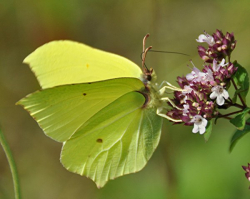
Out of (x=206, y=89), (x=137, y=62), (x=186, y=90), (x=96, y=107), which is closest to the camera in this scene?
(x=206, y=89)

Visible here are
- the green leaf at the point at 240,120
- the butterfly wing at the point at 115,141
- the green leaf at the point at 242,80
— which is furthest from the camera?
the butterfly wing at the point at 115,141

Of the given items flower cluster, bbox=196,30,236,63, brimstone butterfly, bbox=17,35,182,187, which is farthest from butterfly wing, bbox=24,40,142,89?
flower cluster, bbox=196,30,236,63

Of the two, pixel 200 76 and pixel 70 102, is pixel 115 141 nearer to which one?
pixel 70 102

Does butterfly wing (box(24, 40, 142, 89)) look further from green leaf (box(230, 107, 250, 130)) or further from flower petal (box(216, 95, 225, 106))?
green leaf (box(230, 107, 250, 130))

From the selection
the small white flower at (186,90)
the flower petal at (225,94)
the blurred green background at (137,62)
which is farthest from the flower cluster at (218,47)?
the blurred green background at (137,62)

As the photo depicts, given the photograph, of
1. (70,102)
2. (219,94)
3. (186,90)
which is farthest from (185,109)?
(70,102)

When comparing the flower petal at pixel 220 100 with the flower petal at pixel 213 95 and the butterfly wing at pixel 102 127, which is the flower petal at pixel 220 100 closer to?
the flower petal at pixel 213 95

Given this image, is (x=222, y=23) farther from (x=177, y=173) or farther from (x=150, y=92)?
(x=150, y=92)
